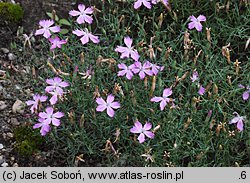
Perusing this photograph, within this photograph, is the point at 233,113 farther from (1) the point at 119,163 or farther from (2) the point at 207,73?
(1) the point at 119,163

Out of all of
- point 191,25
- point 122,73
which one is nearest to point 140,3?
point 191,25

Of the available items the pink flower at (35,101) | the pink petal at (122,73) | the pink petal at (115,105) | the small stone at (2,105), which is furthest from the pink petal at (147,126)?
the small stone at (2,105)

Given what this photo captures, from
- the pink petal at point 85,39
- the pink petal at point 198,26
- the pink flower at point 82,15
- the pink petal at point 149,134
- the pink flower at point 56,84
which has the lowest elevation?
the pink petal at point 149,134

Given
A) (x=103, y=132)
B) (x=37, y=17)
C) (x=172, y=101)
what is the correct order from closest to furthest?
(x=172, y=101) → (x=103, y=132) → (x=37, y=17)

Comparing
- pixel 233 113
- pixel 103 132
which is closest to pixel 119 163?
pixel 103 132

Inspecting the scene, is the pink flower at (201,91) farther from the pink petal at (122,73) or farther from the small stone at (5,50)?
the small stone at (5,50)

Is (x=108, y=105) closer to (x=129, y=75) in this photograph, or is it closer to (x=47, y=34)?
(x=129, y=75)
